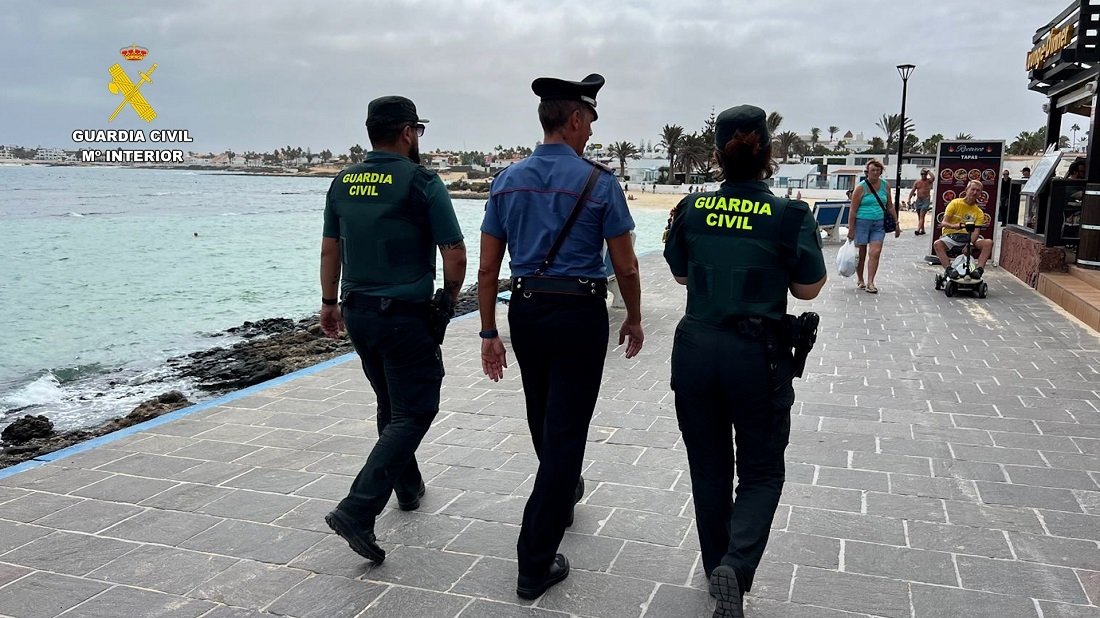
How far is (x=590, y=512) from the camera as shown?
13.0 ft

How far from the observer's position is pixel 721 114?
2.89 m

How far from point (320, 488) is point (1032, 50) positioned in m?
15.1

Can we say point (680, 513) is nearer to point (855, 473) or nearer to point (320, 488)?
point (855, 473)

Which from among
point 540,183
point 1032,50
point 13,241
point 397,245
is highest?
point 1032,50

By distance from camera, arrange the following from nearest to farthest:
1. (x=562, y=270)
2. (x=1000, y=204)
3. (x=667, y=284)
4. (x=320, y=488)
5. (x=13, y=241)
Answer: (x=562, y=270)
(x=320, y=488)
(x=667, y=284)
(x=1000, y=204)
(x=13, y=241)

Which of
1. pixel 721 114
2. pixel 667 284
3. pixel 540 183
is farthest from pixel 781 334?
pixel 667 284

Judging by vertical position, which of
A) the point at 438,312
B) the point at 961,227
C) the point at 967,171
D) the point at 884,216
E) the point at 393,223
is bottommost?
the point at 438,312

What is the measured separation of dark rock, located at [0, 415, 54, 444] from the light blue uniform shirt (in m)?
5.86

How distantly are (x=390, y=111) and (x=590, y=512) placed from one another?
2118 mm

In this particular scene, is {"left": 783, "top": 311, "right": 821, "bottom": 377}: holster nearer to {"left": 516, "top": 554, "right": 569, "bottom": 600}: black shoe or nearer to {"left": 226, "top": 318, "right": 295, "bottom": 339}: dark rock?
{"left": 516, "top": 554, "right": 569, "bottom": 600}: black shoe

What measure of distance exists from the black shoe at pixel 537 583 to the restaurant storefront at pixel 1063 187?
10.4m

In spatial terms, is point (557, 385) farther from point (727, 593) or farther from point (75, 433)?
point (75, 433)

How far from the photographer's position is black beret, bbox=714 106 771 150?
2.83 m

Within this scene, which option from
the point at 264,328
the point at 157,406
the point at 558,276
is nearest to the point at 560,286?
the point at 558,276
